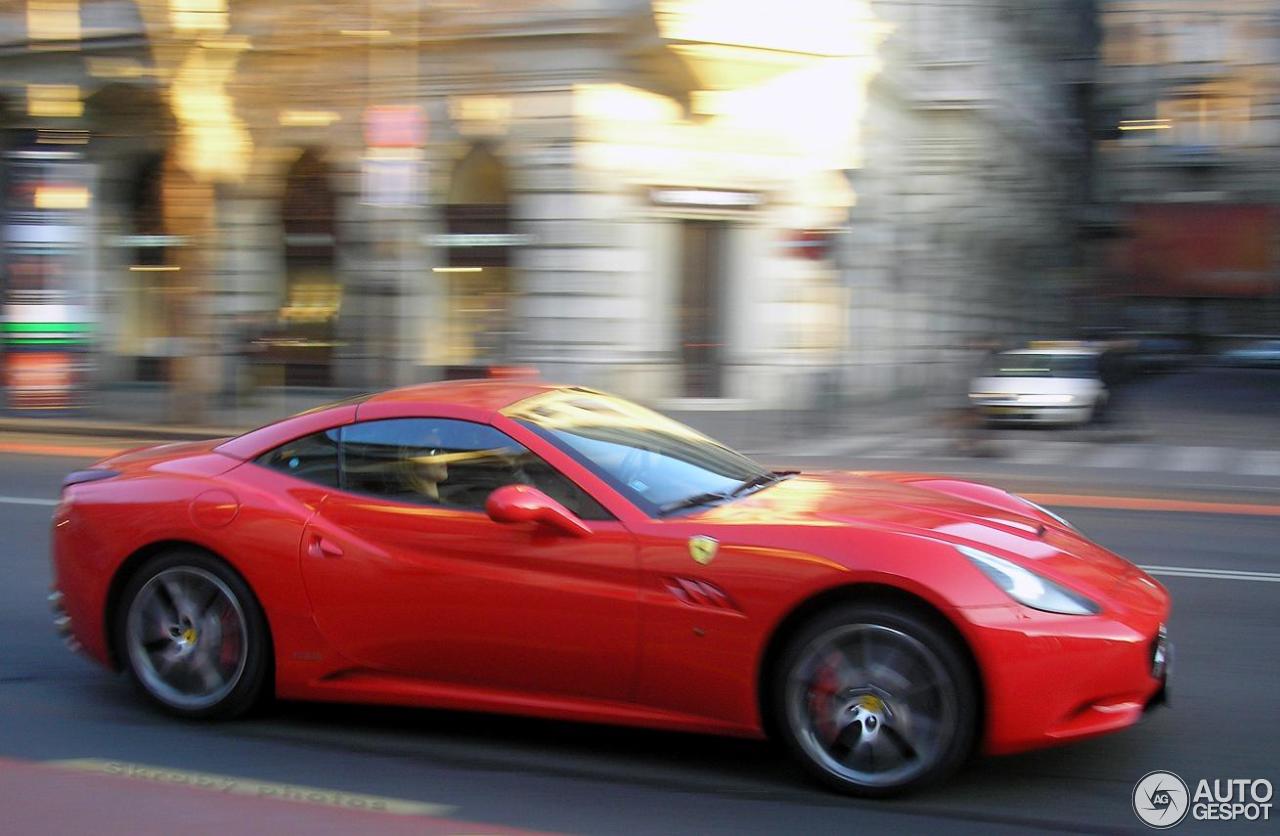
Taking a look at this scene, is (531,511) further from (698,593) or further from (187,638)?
(187,638)

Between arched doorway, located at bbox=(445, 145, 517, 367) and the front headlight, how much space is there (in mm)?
16433

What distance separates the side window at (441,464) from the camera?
479 centimetres

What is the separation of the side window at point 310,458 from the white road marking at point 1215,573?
5087mm

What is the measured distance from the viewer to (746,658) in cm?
435

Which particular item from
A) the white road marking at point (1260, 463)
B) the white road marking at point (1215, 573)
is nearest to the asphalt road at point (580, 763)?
the white road marking at point (1215, 573)

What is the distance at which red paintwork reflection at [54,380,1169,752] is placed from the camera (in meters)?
4.21

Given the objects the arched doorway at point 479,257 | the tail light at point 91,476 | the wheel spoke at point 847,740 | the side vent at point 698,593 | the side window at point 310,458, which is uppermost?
the arched doorway at point 479,257

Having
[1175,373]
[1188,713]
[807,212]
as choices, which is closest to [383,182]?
[807,212]

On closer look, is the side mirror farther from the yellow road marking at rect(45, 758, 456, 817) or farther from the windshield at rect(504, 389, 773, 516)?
the yellow road marking at rect(45, 758, 456, 817)

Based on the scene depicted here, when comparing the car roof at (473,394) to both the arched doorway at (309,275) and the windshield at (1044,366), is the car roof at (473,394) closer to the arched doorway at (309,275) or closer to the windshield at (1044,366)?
the windshield at (1044,366)

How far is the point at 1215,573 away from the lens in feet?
26.9

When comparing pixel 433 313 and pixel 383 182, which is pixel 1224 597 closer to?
pixel 383 182

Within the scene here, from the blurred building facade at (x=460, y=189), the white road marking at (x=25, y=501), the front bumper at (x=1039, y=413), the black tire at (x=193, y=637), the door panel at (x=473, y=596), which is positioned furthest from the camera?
the front bumper at (x=1039, y=413)

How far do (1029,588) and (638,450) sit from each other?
151 cm
